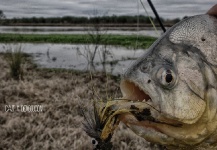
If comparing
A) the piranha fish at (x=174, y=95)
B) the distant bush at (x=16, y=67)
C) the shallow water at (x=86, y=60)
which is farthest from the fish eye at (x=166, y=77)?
the distant bush at (x=16, y=67)

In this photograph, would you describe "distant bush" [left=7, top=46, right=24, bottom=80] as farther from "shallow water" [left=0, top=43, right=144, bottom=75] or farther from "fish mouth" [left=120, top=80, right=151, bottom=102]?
"fish mouth" [left=120, top=80, right=151, bottom=102]

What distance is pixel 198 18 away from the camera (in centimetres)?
235

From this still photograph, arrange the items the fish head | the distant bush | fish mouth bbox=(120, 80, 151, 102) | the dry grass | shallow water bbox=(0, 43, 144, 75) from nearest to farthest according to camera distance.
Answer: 1. the fish head
2. fish mouth bbox=(120, 80, 151, 102)
3. the dry grass
4. the distant bush
5. shallow water bbox=(0, 43, 144, 75)

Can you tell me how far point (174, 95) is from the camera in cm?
203

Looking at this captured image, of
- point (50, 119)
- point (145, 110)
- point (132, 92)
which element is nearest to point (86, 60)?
point (50, 119)

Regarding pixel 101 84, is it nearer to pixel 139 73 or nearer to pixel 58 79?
pixel 58 79

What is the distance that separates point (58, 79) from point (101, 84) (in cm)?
152

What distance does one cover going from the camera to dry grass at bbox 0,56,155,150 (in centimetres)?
562

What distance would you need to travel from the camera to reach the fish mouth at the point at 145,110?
2049 millimetres

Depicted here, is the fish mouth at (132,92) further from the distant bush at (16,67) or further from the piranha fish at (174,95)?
the distant bush at (16,67)

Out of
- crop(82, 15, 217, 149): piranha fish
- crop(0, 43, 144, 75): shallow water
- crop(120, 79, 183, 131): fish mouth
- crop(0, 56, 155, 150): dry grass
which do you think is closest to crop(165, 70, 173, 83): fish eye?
crop(82, 15, 217, 149): piranha fish

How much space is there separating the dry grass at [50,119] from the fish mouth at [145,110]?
342 centimetres

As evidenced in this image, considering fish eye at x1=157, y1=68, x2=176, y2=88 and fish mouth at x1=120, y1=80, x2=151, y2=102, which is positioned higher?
fish eye at x1=157, y1=68, x2=176, y2=88

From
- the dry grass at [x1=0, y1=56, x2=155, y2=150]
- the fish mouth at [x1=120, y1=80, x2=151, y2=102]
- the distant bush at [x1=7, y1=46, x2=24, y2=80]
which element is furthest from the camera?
the distant bush at [x1=7, y1=46, x2=24, y2=80]
